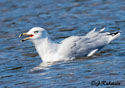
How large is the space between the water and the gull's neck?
0.91 feet

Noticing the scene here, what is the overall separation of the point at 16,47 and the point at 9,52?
57cm

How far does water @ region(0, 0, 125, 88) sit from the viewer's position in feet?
25.5

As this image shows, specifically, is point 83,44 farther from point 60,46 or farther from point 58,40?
point 58,40

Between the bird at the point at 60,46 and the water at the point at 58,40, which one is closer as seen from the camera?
the water at the point at 58,40

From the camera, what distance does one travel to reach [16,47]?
1149 cm

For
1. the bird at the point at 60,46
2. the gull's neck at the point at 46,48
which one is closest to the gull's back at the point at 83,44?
the bird at the point at 60,46

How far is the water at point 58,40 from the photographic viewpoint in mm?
7784

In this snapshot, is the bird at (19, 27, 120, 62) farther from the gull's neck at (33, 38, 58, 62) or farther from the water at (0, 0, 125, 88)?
the water at (0, 0, 125, 88)

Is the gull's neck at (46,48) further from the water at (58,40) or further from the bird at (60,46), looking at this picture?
the water at (58,40)

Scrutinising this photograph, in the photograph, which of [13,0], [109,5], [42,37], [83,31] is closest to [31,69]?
[42,37]

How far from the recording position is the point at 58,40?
11.9 metres

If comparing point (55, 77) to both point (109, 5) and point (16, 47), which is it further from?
point (109, 5)

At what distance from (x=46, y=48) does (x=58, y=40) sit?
223 centimetres

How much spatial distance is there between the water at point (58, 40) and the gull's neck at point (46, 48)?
276mm
